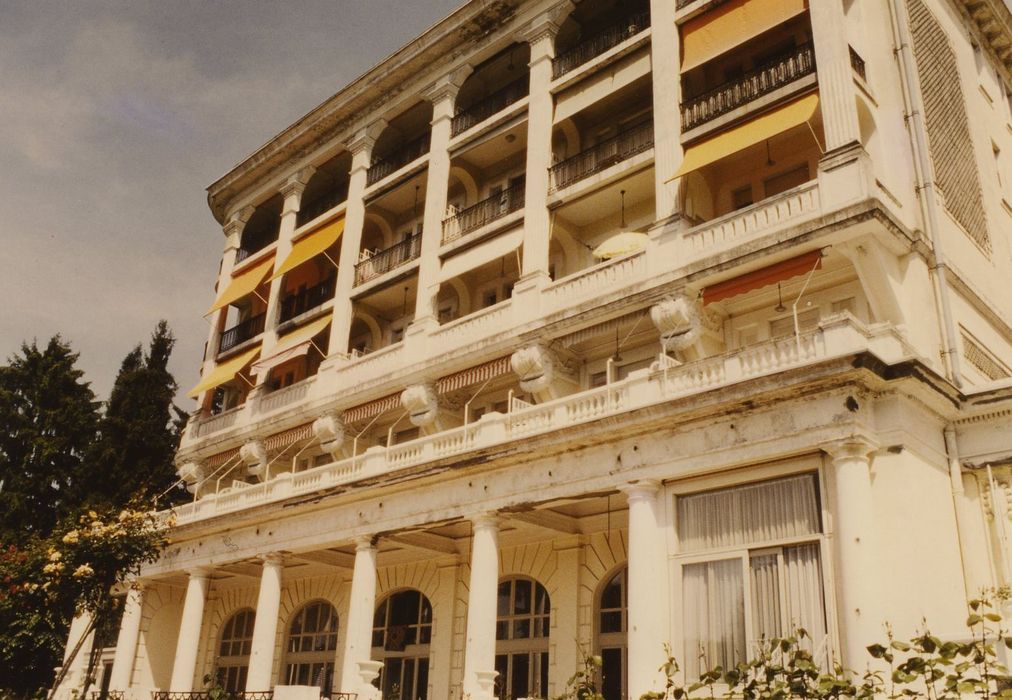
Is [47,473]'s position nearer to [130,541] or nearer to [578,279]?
[130,541]

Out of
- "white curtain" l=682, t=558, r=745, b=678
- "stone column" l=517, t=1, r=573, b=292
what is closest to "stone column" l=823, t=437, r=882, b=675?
"white curtain" l=682, t=558, r=745, b=678

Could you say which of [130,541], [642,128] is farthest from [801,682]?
[130,541]

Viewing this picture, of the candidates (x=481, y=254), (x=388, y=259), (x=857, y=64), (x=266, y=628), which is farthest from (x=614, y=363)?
(x=266, y=628)

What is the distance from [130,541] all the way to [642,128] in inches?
719

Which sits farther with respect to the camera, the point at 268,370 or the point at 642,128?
the point at 268,370

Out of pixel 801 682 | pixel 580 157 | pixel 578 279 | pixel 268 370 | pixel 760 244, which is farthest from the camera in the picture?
pixel 268 370

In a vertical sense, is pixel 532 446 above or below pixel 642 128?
below

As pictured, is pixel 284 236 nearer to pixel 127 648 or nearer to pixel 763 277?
pixel 127 648

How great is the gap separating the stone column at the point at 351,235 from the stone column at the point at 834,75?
1675cm

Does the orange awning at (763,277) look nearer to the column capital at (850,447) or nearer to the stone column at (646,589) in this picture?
the column capital at (850,447)

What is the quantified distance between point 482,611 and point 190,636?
1295cm

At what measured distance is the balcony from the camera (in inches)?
672

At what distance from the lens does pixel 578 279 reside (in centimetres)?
2389

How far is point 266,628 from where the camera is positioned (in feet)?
85.9
